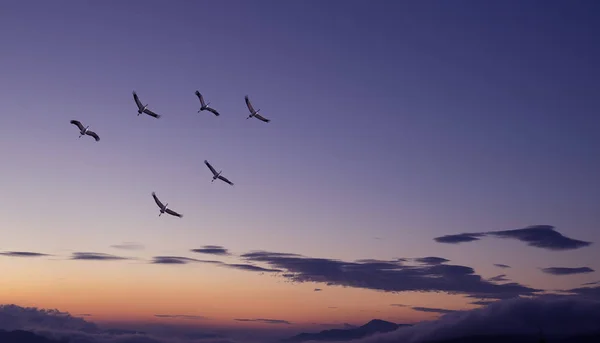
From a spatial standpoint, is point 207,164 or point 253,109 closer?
point 253,109

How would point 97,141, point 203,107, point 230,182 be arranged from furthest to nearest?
point 230,182
point 203,107
point 97,141

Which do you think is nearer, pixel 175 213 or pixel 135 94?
pixel 135 94

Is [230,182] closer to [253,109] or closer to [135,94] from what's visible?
[253,109]

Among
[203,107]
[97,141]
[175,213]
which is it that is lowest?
[175,213]

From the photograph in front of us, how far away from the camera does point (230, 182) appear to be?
142750 mm

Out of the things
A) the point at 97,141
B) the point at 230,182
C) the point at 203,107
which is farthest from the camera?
the point at 230,182

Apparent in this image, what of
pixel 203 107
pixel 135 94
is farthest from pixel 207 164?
pixel 135 94

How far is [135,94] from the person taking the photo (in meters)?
127

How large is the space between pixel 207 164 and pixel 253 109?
63.6 feet

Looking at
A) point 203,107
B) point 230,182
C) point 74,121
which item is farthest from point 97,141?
point 230,182

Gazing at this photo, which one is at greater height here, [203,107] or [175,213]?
[203,107]

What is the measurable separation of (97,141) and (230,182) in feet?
106

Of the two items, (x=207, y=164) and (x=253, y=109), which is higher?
(x=253, y=109)

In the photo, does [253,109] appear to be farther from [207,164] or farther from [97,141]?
[97,141]
